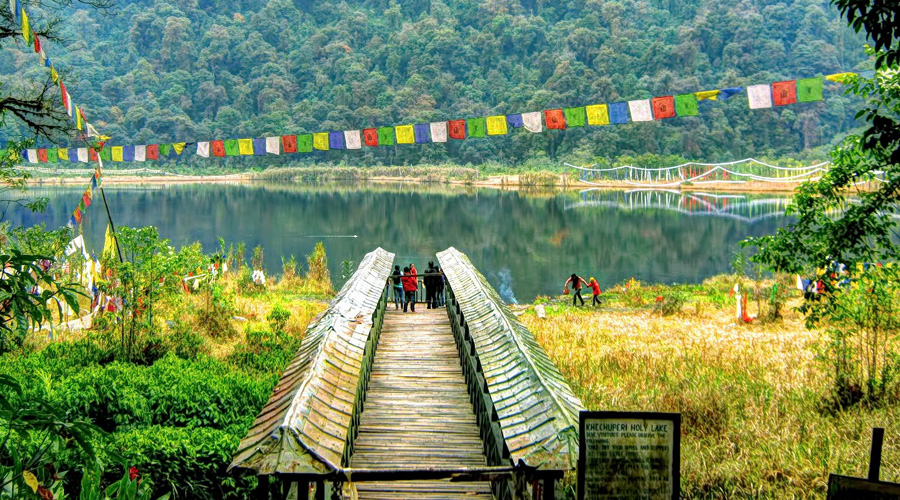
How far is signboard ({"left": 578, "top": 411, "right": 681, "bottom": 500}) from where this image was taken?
13.2 feet

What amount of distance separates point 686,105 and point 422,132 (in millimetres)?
9054

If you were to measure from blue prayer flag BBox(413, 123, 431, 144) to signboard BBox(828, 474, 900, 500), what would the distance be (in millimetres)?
23776

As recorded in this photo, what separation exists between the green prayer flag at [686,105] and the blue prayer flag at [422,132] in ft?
27.0

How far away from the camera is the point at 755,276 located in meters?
21.7

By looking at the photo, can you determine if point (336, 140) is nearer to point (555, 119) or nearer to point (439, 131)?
point (439, 131)

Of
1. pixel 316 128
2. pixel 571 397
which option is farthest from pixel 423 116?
pixel 571 397

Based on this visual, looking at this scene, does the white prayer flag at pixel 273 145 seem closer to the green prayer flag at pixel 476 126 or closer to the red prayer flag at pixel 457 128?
the red prayer flag at pixel 457 128

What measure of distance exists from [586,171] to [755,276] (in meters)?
38.9

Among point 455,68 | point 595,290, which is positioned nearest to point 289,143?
point 595,290

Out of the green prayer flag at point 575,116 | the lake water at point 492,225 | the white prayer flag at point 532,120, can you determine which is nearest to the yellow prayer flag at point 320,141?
the lake water at point 492,225

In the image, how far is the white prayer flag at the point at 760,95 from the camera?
21984 mm

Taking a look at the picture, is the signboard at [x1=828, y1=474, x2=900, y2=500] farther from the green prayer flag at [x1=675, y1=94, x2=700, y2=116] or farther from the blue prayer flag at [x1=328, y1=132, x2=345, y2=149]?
the blue prayer flag at [x1=328, y1=132, x2=345, y2=149]

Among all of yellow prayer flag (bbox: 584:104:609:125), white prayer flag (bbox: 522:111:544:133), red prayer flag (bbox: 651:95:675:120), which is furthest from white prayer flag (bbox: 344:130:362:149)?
red prayer flag (bbox: 651:95:675:120)

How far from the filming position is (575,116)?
24641mm
